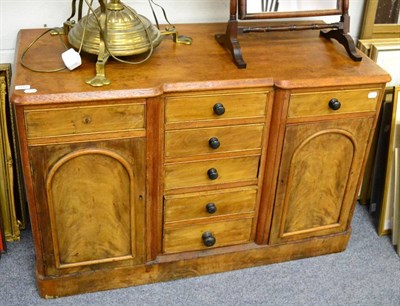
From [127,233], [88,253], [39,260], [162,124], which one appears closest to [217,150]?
[162,124]

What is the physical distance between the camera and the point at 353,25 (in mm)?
2248

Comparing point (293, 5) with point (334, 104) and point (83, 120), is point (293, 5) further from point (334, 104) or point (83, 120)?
point (83, 120)

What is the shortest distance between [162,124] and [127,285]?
25.7 inches

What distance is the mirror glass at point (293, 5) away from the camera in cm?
191

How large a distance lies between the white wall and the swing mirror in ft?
0.71

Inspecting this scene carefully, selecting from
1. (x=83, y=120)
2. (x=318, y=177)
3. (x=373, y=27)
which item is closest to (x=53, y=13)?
(x=83, y=120)

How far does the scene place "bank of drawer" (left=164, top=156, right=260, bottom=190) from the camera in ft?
5.86

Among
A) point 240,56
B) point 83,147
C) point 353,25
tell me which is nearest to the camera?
point 83,147

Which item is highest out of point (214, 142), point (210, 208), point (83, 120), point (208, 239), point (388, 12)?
point (388, 12)

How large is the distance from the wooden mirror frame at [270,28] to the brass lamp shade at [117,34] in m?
0.26

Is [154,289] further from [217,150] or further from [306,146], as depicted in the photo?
Answer: [306,146]

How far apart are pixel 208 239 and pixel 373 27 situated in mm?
1092

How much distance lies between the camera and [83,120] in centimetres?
157

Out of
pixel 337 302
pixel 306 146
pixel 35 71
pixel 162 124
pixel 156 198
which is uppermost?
pixel 35 71
